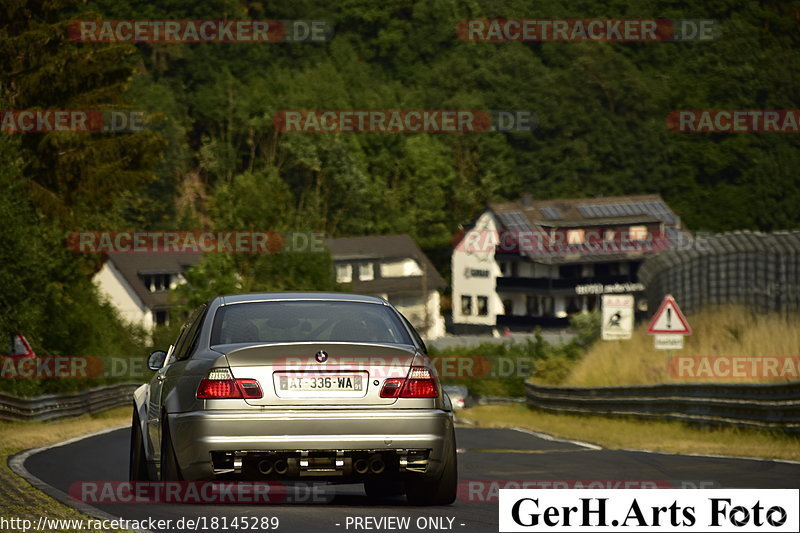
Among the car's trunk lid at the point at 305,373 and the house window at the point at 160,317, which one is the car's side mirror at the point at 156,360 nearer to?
the car's trunk lid at the point at 305,373

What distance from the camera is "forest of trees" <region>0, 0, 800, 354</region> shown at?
12175 centimetres

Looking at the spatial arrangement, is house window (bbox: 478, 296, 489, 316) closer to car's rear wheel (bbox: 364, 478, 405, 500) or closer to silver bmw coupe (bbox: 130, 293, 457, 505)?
car's rear wheel (bbox: 364, 478, 405, 500)

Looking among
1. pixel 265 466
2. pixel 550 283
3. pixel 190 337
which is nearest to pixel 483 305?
pixel 550 283

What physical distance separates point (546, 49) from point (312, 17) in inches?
898

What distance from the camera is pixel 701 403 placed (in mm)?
23422

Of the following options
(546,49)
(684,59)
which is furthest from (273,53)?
(684,59)

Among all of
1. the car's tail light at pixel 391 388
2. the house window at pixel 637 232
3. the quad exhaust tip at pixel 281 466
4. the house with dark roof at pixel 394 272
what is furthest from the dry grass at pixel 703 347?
the house window at pixel 637 232

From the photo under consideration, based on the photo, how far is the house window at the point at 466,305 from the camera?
129 metres

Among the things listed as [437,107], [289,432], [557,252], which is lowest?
[289,432]

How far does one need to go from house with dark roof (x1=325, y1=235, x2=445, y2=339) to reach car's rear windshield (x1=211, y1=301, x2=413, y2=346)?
110766 millimetres

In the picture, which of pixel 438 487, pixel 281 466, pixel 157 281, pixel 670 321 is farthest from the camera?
pixel 157 281

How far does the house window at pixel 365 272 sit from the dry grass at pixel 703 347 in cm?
8675

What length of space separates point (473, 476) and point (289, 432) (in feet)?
15.5

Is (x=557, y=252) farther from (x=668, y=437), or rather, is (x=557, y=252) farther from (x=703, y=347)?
(x=668, y=437)
